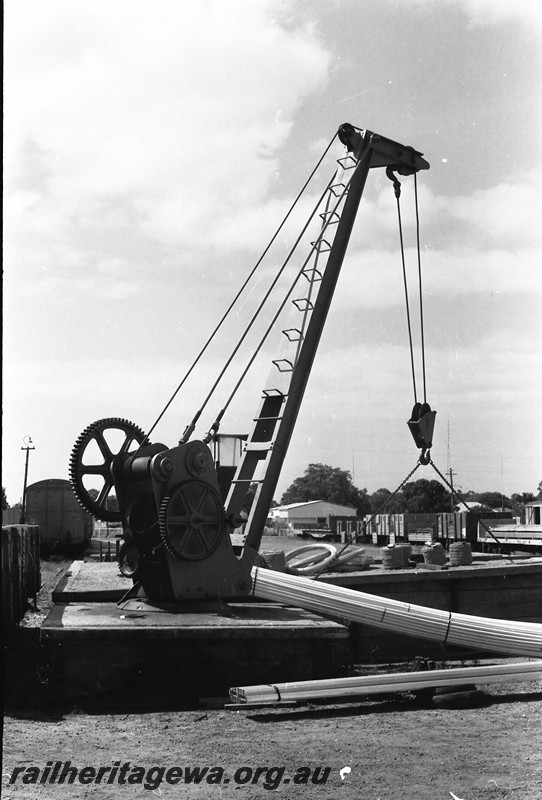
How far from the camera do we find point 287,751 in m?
5.58

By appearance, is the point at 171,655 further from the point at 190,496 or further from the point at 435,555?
the point at 435,555

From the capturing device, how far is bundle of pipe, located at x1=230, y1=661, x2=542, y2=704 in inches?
266

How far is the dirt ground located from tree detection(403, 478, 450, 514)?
264ft

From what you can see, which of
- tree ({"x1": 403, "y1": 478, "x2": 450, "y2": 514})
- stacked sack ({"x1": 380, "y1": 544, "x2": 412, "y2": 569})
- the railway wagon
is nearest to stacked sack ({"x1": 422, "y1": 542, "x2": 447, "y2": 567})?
stacked sack ({"x1": 380, "y1": 544, "x2": 412, "y2": 569})

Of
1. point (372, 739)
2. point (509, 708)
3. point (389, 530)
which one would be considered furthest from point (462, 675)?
point (389, 530)

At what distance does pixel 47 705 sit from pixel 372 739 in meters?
2.72

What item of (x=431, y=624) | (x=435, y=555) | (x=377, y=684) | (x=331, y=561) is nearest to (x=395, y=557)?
(x=435, y=555)

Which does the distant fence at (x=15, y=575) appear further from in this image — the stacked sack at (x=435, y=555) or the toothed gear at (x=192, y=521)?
the stacked sack at (x=435, y=555)

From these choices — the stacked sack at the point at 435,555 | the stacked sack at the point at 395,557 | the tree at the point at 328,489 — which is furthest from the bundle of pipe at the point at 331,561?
the tree at the point at 328,489

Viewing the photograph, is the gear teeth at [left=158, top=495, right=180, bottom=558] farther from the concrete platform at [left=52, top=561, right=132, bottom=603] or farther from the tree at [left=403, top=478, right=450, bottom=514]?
the tree at [left=403, top=478, right=450, bottom=514]

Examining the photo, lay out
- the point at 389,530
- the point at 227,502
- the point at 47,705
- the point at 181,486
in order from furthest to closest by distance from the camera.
Result: 1. the point at 389,530
2. the point at 227,502
3. the point at 181,486
4. the point at 47,705

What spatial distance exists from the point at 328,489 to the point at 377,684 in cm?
10808

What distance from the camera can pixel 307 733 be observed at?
611cm

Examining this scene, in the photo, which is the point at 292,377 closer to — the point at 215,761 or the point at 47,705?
the point at 47,705
